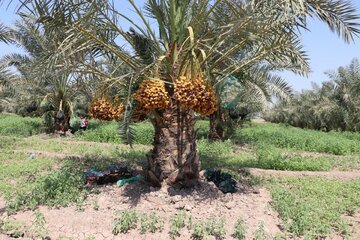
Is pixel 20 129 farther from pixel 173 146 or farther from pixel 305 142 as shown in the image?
pixel 173 146

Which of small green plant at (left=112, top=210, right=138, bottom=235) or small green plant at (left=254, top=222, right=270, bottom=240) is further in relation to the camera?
small green plant at (left=112, top=210, right=138, bottom=235)

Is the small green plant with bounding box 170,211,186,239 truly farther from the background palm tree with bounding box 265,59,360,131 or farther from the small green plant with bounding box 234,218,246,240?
the background palm tree with bounding box 265,59,360,131

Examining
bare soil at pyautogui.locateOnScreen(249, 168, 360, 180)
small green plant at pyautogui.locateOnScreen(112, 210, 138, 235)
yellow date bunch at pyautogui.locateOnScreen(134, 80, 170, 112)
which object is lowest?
small green plant at pyautogui.locateOnScreen(112, 210, 138, 235)

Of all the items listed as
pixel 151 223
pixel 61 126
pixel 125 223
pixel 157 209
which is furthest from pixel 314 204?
pixel 61 126

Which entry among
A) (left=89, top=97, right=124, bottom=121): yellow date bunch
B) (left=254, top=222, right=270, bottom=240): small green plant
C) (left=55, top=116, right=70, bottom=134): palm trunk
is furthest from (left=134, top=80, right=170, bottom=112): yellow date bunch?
(left=55, top=116, right=70, bottom=134): palm trunk

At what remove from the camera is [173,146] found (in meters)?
6.01

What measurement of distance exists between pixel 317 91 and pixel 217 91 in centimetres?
2144

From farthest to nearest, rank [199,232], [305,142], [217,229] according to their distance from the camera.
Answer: [305,142], [217,229], [199,232]

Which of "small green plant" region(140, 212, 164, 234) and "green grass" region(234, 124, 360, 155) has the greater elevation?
"green grass" region(234, 124, 360, 155)

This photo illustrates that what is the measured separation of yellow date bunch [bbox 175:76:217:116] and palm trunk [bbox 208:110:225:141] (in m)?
9.62

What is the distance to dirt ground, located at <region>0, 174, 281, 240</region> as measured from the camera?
16.6 ft

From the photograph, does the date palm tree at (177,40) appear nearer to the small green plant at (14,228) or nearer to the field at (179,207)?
the field at (179,207)

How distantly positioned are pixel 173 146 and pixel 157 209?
1.00 m

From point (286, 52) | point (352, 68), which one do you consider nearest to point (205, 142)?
point (286, 52)
